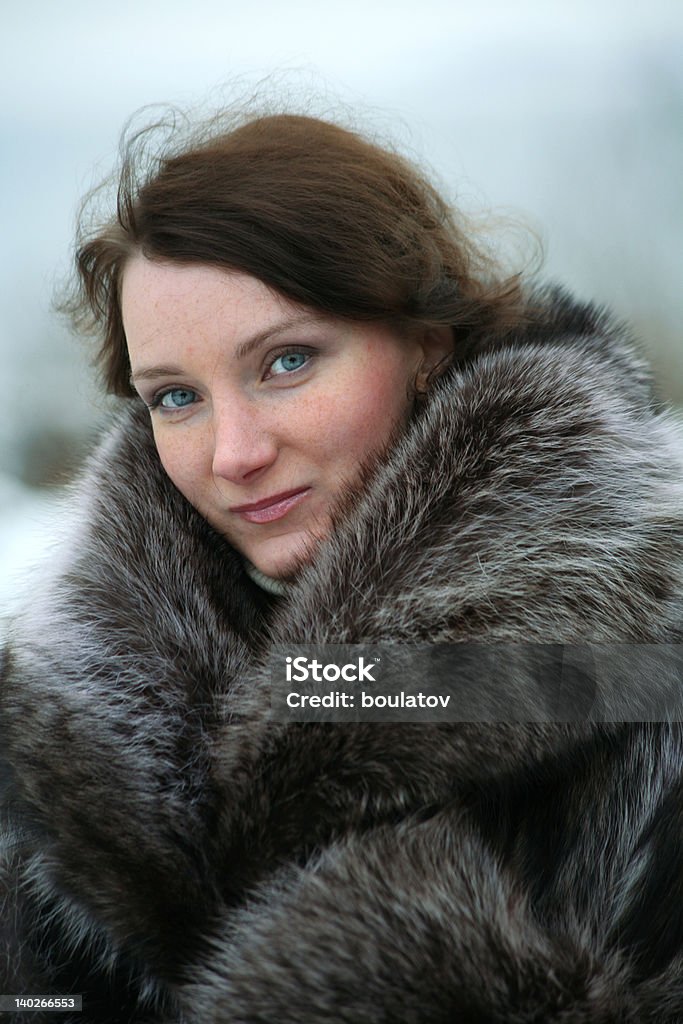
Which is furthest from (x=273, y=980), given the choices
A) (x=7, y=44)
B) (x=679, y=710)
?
(x=7, y=44)

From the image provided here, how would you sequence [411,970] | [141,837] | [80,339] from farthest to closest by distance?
1. [80,339]
2. [141,837]
3. [411,970]

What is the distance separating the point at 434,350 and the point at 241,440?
0.82 ft

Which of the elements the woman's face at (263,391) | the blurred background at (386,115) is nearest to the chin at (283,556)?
the woman's face at (263,391)

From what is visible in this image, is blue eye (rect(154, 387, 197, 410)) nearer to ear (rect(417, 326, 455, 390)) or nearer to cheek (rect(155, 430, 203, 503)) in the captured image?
cheek (rect(155, 430, 203, 503))

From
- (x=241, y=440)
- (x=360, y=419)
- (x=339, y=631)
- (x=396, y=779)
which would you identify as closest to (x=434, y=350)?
(x=360, y=419)

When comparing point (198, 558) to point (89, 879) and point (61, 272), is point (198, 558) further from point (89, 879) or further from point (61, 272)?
point (61, 272)

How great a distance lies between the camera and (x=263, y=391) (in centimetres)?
83

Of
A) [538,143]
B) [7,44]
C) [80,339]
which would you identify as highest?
[7,44]

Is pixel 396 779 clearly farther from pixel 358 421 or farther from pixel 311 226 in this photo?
pixel 311 226

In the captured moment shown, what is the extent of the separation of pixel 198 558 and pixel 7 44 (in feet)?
1.97

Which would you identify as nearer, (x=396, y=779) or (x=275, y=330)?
(x=396, y=779)

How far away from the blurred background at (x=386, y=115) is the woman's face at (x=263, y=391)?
23 cm

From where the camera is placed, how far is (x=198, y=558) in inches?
35.8

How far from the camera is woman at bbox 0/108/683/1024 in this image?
2.08 ft
